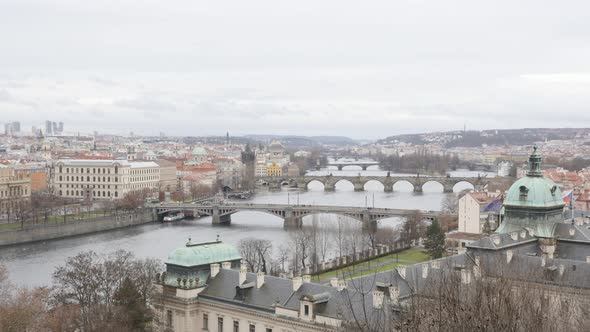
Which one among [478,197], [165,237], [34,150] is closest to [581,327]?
[478,197]

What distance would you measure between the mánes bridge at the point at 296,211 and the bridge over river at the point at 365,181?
126 feet

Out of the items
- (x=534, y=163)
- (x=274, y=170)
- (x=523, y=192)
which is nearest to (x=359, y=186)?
(x=274, y=170)

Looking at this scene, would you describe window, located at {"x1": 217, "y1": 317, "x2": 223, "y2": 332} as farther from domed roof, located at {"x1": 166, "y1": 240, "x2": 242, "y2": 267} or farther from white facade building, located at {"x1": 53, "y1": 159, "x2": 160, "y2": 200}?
white facade building, located at {"x1": 53, "y1": 159, "x2": 160, "y2": 200}

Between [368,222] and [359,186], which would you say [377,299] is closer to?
[368,222]

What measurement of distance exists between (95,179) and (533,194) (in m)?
A: 76.2

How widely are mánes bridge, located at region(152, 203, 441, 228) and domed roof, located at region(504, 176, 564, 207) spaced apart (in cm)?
2939

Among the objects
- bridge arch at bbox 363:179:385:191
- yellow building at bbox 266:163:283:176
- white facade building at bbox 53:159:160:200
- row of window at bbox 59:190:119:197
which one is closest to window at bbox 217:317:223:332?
white facade building at bbox 53:159:160:200

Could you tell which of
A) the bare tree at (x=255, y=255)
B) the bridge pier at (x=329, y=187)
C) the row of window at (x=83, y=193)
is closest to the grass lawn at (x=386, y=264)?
the bare tree at (x=255, y=255)

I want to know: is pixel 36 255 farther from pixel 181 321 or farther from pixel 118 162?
pixel 118 162

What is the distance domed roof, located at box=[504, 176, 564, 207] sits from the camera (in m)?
33.8

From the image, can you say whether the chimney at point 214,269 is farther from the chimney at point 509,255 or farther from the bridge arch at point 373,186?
the bridge arch at point 373,186

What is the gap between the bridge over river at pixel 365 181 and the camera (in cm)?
11694

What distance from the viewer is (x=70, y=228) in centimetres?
6525

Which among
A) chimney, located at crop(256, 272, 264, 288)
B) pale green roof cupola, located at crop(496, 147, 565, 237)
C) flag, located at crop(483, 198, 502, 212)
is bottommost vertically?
flag, located at crop(483, 198, 502, 212)
